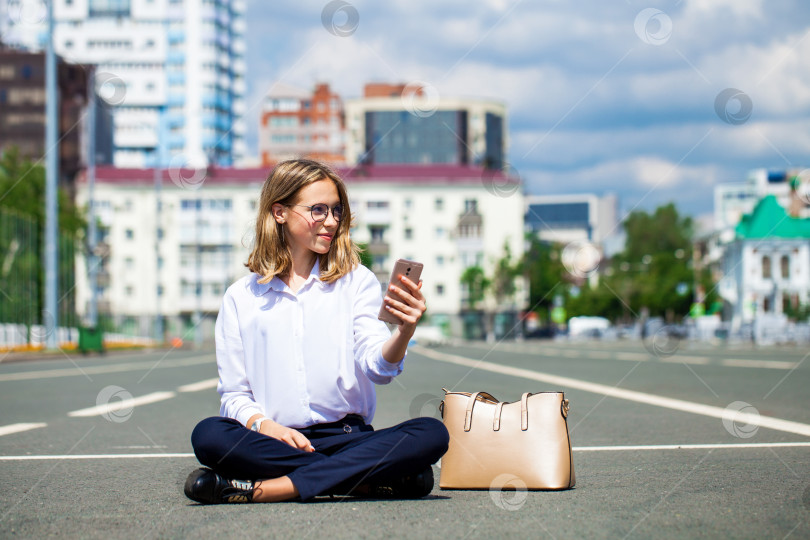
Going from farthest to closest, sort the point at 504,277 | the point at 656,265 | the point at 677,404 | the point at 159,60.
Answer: the point at 159,60 → the point at 656,265 → the point at 504,277 → the point at 677,404

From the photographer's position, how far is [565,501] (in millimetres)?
4234

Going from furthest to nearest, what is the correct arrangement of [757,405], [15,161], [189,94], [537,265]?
1. [189,94]
2. [537,265]
3. [15,161]
4. [757,405]

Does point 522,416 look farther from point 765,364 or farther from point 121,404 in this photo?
point 765,364

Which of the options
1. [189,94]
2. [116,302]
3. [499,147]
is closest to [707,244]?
[499,147]

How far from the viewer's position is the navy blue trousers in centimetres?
410

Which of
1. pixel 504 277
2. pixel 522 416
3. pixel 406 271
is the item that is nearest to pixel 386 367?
pixel 406 271

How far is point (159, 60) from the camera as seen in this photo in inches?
4564

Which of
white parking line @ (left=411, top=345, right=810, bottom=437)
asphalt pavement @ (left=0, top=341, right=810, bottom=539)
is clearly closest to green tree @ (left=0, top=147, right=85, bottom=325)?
white parking line @ (left=411, top=345, right=810, bottom=437)

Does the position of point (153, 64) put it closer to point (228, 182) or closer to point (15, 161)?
point (228, 182)

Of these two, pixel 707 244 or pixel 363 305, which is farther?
pixel 707 244

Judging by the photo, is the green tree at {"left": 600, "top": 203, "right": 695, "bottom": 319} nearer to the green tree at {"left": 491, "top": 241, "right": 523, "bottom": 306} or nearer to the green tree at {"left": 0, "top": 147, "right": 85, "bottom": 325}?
the green tree at {"left": 491, "top": 241, "right": 523, "bottom": 306}

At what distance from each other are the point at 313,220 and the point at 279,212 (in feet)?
0.61

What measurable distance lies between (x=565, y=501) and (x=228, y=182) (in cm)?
8485

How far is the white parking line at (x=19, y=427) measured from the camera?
7.95 metres
